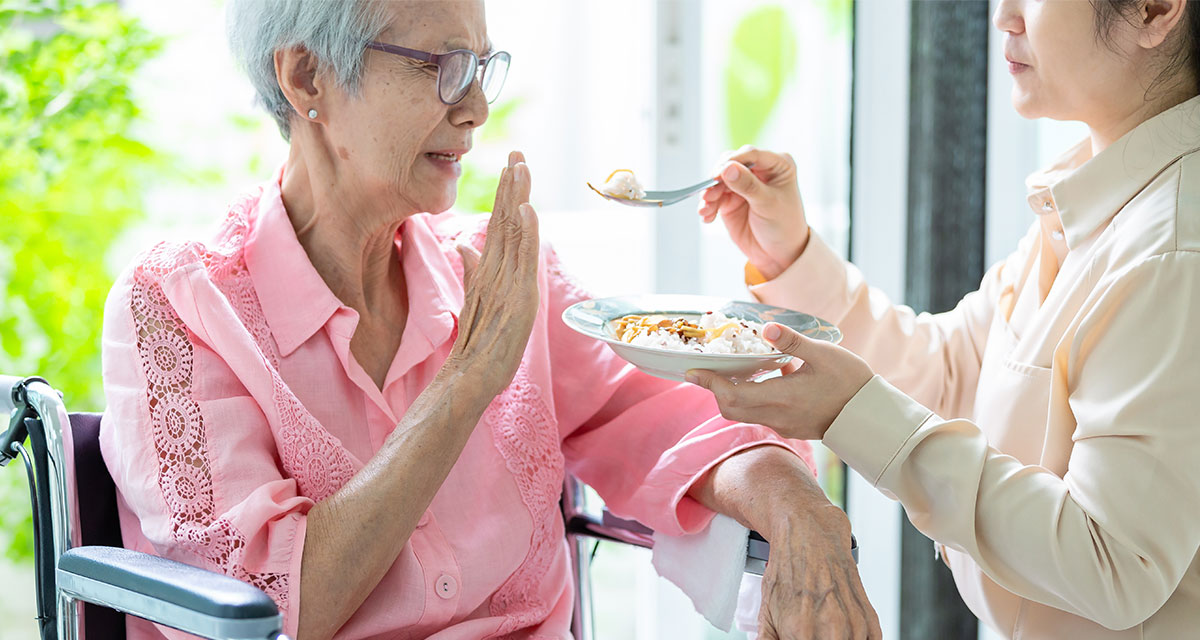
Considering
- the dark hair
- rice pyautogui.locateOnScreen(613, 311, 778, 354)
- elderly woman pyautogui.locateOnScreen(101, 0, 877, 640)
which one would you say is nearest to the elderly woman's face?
elderly woman pyautogui.locateOnScreen(101, 0, 877, 640)

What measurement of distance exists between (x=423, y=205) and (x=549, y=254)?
0.29m

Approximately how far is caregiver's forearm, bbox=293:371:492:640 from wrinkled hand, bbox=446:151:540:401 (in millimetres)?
52

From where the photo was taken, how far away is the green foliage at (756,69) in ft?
8.23

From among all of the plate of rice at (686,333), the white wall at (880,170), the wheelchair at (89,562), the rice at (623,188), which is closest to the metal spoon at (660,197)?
the rice at (623,188)

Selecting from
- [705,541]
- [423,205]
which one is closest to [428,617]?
[705,541]

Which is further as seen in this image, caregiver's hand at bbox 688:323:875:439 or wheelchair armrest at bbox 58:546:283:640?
caregiver's hand at bbox 688:323:875:439

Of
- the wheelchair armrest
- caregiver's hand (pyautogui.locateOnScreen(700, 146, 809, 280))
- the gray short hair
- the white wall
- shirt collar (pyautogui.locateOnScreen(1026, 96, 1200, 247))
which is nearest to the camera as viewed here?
the wheelchair armrest

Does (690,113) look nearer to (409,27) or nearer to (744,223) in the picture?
(744,223)

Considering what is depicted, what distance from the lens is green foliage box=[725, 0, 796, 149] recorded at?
2.51m

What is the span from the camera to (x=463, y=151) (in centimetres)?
156

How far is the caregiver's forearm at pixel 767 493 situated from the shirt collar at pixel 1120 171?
50 cm

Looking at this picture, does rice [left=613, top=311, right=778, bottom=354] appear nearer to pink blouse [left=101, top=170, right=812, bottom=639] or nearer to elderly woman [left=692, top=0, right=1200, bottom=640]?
elderly woman [left=692, top=0, right=1200, bottom=640]

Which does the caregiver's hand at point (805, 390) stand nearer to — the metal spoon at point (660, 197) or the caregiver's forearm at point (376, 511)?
the caregiver's forearm at point (376, 511)

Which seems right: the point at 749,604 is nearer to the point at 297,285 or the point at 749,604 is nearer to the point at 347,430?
the point at 347,430
